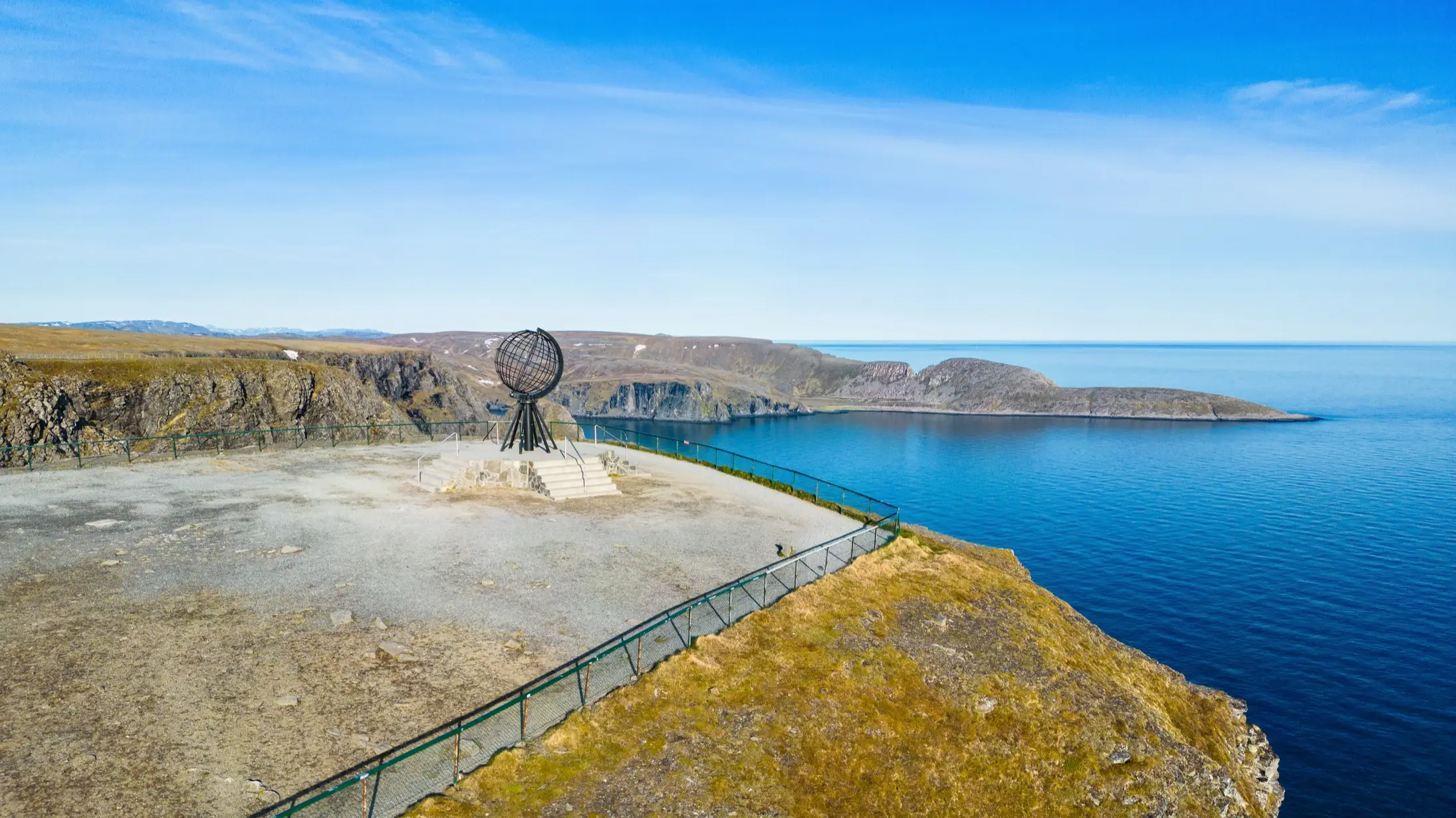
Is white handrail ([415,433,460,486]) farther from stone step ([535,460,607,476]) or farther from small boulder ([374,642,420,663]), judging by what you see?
small boulder ([374,642,420,663])

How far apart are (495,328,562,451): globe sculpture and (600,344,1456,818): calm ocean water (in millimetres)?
36863

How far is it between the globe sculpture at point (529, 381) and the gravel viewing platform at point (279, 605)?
4.55 m

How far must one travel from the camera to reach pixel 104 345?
99438 millimetres

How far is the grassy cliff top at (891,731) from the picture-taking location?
1473 centimetres

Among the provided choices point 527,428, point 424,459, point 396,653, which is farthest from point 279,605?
point 424,459

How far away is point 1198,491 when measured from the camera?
84.4 m

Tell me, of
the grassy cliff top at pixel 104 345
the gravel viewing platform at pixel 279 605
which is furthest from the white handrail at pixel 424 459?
the grassy cliff top at pixel 104 345

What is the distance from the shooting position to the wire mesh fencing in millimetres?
12875

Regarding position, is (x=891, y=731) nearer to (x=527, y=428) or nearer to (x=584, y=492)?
(x=584, y=492)

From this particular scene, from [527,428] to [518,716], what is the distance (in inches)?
999

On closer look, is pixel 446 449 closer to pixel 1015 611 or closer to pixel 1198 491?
pixel 1015 611

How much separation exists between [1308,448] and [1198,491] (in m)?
56.5

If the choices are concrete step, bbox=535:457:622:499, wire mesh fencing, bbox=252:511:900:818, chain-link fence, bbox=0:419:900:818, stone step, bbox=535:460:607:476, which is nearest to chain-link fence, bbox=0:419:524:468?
stone step, bbox=535:460:607:476

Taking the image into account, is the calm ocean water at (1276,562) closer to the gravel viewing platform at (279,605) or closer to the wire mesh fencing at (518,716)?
the gravel viewing platform at (279,605)
